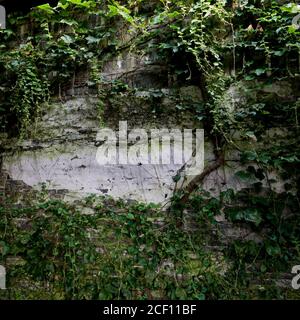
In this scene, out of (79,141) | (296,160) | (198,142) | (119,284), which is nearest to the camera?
(296,160)

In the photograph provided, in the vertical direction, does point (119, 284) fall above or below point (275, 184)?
below

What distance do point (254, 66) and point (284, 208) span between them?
1.32 m

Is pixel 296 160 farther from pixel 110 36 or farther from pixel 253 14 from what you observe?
pixel 110 36

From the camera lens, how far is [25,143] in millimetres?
3008

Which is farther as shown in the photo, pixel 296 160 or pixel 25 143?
pixel 25 143

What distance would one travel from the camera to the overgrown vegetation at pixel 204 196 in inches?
93.4

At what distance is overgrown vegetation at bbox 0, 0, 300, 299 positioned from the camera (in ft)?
7.79

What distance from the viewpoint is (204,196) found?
2.55 meters

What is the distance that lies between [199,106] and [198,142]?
340 millimetres

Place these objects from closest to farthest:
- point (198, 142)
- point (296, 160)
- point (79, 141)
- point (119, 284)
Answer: point (296, 160) < point (119, 284) < point (198, 142) < point (79, 141)

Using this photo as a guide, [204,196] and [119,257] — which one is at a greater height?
[204,196]

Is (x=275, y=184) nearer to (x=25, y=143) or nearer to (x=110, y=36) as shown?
(x=110, y=36)

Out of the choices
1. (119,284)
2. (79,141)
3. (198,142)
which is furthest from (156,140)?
(119,284)
